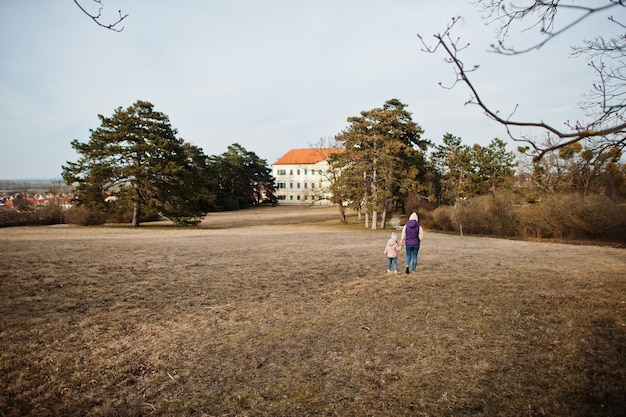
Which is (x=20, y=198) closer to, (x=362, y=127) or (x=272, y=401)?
(x=362, y=127)

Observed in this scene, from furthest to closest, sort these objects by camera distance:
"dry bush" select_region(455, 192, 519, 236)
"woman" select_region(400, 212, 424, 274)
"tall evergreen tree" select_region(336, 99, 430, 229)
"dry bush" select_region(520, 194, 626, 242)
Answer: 1. "tall evergreen tree" select_region(336, 99, 430, 229)
2. "dry bush" select_region(455, 192, 519, 236)
3. "dry bush" select_region(520, 194, 626, 242)
4. "woman" select_region(400, 212, 424, 274)

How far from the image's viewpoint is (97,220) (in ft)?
112

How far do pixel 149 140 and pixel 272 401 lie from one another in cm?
3036

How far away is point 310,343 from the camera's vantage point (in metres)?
5.86

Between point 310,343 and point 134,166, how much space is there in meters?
27.5

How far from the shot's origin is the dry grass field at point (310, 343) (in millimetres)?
4117

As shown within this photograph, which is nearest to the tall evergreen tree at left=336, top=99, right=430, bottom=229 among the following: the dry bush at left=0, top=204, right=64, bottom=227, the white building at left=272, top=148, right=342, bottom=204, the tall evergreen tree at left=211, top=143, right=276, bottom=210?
the dry bush at left=0, top=204, right=64, bottom=227

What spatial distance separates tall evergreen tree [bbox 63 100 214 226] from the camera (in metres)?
28.7

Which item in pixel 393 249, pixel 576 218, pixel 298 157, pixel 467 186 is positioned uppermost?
pixel 298 157

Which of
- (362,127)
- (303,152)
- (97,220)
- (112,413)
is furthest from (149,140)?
(303,152)

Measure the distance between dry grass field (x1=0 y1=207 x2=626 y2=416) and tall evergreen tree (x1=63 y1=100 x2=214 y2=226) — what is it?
18990 mm

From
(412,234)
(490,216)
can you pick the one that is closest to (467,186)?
(490,216)

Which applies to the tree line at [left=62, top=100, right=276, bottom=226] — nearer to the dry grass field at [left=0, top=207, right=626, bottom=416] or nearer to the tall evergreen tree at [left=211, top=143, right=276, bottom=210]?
the dry grass field at [left=0, top=207, right=626, bottom=416]

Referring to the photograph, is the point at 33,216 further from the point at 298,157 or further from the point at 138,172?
the point at 298,157
